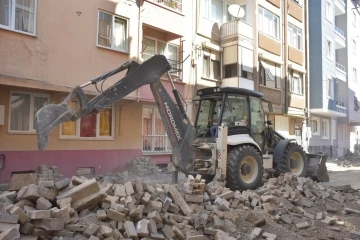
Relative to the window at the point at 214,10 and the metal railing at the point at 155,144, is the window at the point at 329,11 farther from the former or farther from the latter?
the metal railing at the point at 155,144

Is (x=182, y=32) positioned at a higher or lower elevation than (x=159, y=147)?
higher

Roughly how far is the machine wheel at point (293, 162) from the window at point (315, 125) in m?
16.1

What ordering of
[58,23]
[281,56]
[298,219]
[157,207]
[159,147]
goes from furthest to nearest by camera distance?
[281,56] < [159,147] < [58,23] < [298,219] < [157,207]

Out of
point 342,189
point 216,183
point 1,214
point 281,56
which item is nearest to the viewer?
point 1,214

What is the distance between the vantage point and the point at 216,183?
826 centimetres

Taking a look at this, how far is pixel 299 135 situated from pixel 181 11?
512 inches

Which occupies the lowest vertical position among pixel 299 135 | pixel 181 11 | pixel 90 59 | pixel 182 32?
pixel 299 135

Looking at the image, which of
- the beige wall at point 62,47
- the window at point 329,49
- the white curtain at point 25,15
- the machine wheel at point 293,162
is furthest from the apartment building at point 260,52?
the white curtain at point 25,15

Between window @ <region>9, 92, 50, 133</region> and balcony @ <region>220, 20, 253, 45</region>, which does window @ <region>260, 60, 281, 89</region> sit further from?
window @ <region>9, 92, 50, 133</region>

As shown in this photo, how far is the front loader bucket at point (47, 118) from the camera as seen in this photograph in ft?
18.2

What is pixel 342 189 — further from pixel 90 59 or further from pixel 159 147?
pixel 90 59

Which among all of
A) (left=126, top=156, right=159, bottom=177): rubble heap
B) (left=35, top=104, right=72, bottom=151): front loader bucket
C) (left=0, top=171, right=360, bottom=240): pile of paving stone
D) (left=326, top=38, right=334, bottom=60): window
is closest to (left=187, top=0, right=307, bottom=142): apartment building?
(left=326, top=38, right=334, bottom=60): window

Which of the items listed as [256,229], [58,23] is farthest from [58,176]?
[256,229]

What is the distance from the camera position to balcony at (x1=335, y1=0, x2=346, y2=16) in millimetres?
29053
